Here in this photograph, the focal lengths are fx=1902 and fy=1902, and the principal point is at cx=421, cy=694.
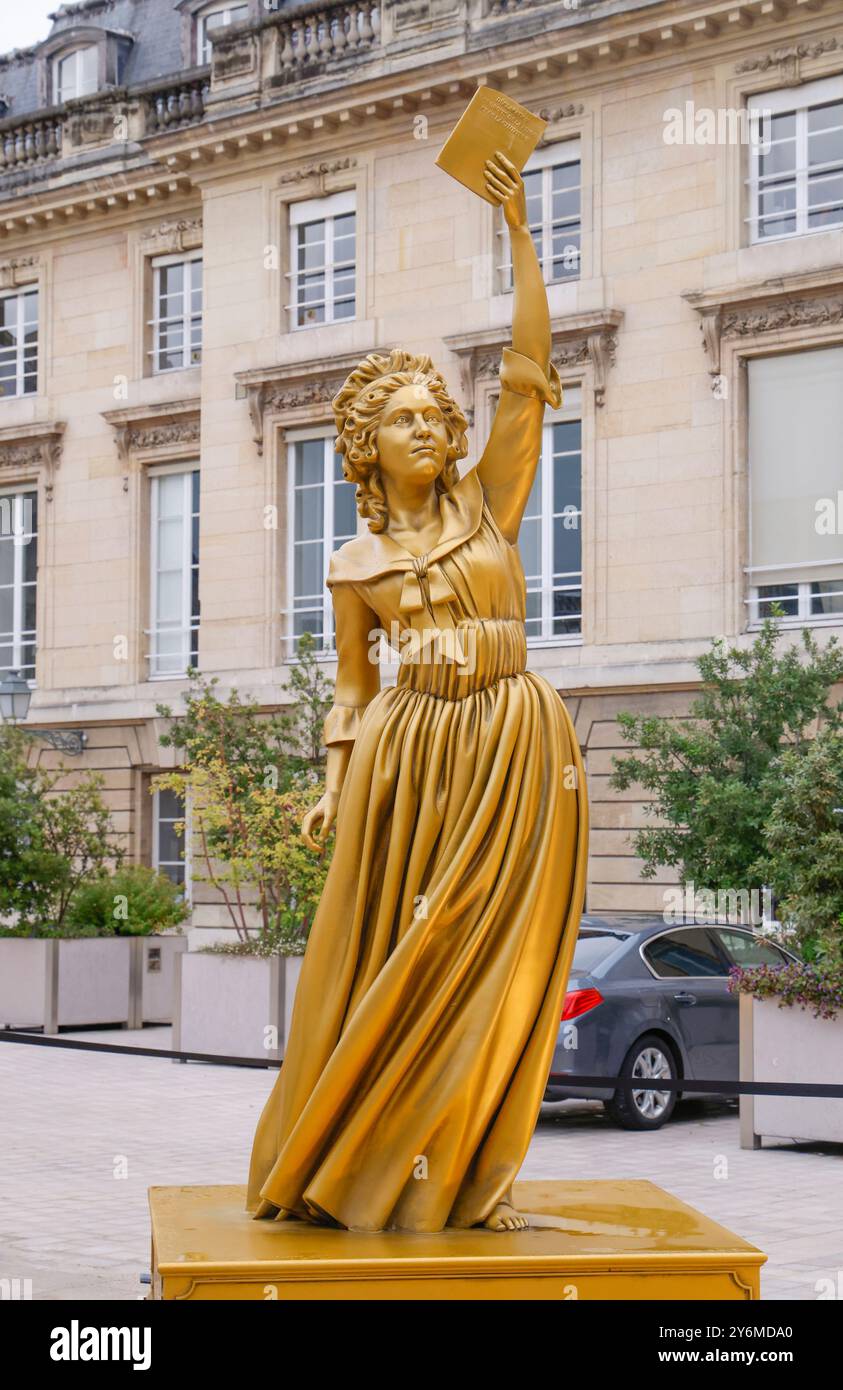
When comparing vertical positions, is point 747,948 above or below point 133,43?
below

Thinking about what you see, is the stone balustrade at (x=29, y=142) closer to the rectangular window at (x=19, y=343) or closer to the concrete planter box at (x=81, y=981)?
the rectangular window at (x=19, y=343)

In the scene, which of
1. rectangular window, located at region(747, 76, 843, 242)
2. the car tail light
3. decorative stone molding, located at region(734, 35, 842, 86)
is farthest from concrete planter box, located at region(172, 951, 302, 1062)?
decorative stone molding, located at region(734, 35, 842, 86)

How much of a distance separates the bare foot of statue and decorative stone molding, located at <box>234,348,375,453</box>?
68.2 feet

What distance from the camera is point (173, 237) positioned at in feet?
95.4

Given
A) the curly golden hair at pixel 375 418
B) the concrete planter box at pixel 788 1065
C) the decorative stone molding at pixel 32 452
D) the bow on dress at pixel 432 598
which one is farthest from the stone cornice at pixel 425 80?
the bow on dress at pixel 432 598

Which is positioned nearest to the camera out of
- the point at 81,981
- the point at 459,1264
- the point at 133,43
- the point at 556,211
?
the point at 459,1264

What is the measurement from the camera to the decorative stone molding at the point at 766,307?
21.6 m

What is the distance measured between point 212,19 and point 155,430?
22.3 feet

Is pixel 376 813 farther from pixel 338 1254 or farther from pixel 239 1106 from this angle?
pixel 239 1106

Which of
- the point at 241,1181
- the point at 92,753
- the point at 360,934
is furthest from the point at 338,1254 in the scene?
the point at 92,753

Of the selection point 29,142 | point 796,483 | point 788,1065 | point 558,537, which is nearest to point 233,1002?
point 788,1065

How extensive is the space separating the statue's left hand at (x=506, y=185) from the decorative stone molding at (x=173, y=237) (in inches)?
925

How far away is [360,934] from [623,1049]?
7535mm

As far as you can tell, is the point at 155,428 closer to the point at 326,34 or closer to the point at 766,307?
the point at 326,34
